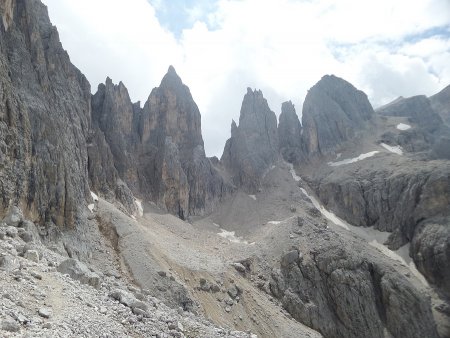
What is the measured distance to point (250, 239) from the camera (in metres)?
79.1

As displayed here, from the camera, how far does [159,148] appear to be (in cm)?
9331

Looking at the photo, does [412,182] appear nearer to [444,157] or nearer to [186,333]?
[444,157]

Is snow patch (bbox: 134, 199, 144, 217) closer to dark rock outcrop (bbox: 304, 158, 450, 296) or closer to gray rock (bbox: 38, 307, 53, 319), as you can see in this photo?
dark rock outcrop (bbox: 304, 158, 450, 296)

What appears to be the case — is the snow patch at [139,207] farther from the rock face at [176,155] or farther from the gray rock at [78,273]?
the gray rock at [78,273]

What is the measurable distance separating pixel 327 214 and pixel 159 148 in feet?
140

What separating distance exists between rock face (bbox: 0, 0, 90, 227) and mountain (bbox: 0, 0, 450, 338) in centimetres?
21

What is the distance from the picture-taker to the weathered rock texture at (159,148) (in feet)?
272

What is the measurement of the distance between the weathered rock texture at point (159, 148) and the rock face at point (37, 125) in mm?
14444

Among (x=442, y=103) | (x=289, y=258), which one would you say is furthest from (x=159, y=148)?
(x=442, y=103)

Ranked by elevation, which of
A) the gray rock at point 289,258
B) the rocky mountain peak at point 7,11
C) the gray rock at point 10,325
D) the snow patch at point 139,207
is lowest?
the gray rock at point 10,325

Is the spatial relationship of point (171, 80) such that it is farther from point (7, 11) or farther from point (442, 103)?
point (442, 103)

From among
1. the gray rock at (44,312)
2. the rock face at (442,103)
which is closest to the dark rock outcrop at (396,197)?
the rock face at (442,103)

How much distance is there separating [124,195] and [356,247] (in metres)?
42.7

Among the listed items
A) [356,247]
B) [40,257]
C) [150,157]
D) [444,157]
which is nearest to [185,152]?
[150,157]
